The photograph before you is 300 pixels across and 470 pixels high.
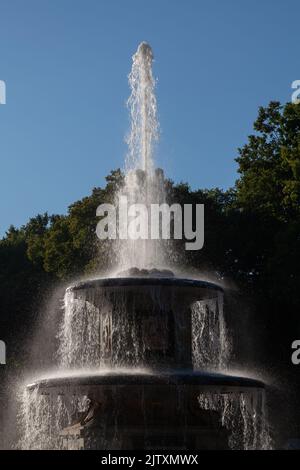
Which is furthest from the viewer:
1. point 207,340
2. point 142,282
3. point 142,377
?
point 207,340

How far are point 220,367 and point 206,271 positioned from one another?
795 cm

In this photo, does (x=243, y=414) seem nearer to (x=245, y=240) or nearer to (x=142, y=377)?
(x=142, y=377)

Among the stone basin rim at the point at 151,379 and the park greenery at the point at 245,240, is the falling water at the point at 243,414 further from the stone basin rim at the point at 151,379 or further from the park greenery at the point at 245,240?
the park greenery at the point at 245,240

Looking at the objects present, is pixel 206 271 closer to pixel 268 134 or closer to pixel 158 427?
pixel 268 134

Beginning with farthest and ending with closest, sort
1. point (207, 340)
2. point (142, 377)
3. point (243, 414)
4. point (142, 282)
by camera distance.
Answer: point (207, 340)
point (243, 414)
point (142, 282)
point (142, 377)

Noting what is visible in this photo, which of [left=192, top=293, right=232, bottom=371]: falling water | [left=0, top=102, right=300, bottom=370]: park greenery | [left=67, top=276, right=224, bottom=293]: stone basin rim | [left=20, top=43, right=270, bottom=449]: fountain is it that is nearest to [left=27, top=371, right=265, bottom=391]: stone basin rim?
[left=20, top=43, right=270, bottom=449]: fountain

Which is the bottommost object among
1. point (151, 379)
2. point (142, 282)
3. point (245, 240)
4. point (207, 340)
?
point (151, 379)

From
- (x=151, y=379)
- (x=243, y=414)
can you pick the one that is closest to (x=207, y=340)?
(x=243, y=414)

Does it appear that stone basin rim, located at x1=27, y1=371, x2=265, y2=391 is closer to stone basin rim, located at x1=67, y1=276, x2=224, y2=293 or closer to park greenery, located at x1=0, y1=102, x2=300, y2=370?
stone basin rim, located at x1=67, y1=276, x2=224, y2=293

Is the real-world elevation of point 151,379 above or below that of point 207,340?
below

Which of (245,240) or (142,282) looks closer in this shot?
(142,282)

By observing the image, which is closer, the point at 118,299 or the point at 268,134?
the point at 118,299
